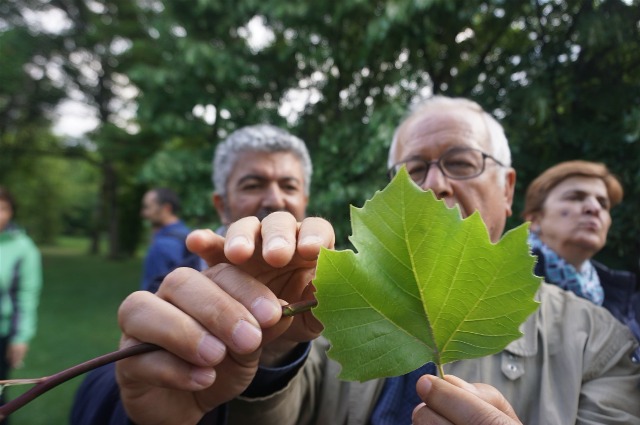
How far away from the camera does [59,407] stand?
224 inches

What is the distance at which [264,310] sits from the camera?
0.78 metres

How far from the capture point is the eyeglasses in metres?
1.59

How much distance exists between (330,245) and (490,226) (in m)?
0.98

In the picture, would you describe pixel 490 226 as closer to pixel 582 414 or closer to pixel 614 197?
pixel 582 414

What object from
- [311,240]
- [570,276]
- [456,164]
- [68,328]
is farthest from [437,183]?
[68,328]

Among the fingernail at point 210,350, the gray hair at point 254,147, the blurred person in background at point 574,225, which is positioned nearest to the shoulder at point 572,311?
the blurred person in background at point 574,225

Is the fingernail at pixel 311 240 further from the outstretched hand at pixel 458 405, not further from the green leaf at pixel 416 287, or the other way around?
the outstretched hand at pixel 458 405

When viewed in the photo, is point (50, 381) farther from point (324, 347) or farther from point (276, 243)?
point (324, 347)

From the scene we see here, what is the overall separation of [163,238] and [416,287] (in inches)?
137

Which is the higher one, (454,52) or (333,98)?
(454,52)

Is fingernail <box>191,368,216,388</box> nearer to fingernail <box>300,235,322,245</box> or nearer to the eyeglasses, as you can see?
fingernail <box>300,235,322,245</box>

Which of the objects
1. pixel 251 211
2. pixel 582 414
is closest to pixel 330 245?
pixel 582 414

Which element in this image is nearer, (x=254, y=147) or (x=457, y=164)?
(x=457, y=164)

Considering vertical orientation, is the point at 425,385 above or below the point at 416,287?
below
